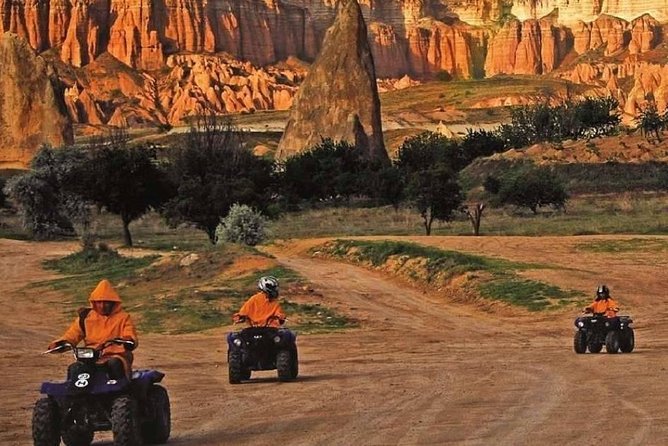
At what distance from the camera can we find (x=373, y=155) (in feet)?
350

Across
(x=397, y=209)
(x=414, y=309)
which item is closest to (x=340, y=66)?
(x=397, y=209)

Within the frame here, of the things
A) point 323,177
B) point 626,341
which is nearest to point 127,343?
point 626,341

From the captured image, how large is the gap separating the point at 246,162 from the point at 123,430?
192 ft

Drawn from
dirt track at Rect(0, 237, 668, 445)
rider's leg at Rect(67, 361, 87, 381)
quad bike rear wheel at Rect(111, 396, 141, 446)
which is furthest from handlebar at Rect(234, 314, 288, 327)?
quad bike rear wheel at Rect(111, 396, 141, 446)

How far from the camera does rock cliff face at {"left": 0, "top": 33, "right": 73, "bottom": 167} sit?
10612 cm

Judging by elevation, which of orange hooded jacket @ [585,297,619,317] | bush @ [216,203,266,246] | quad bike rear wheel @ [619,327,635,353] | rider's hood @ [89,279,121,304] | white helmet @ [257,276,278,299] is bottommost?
bush @ [216,203,266,246]

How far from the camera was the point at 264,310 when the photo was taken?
17359 mm

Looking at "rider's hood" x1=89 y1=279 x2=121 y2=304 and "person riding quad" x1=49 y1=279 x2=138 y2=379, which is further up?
"rider's hood" x1=89 y1=279 x2=121 y2=304

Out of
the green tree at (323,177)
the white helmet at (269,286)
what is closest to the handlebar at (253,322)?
the white helmet at (269,286)

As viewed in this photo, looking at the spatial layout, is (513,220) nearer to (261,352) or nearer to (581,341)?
(581,341)

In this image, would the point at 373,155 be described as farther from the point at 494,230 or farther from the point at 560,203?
the point at 494,230

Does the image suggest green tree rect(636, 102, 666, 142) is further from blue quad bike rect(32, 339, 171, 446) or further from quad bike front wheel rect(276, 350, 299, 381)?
blue quad bike rect(32, 339, 171, 446)

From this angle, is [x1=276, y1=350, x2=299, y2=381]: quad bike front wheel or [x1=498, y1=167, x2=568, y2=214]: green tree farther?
[x1=498, y1=167, x2=568, y2=214]: green tree

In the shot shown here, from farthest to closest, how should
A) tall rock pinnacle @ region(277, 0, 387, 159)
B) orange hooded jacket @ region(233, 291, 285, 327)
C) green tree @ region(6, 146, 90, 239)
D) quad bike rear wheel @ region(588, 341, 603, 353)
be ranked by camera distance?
1. tall rock pinnacle @ region(277, 0, 387, 159)
2. green tree @ region(6, 146, 90, 239)
3. quad bike rear wheel @ region(588, 341, 603, 353)
4. orange hooded jacket @ region(233, 291, 285, 327)
